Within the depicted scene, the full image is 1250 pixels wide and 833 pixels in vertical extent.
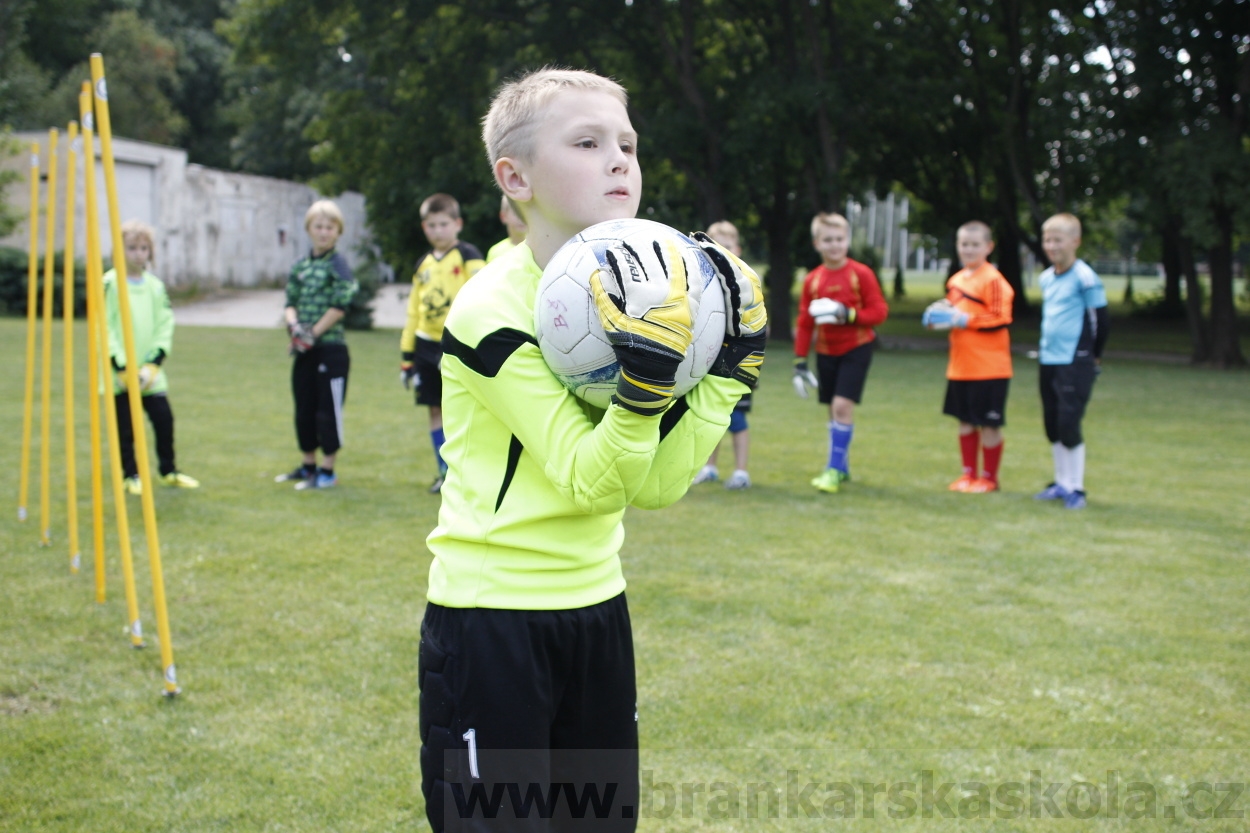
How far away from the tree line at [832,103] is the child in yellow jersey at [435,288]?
1439 centimetres

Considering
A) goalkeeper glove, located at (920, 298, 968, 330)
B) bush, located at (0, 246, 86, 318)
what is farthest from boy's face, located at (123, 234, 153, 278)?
bush, located at (0, 246, 86, 318)

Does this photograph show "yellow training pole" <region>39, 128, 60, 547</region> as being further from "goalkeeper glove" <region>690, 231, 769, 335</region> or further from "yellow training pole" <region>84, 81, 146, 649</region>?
"goalkeeper glove" <region>690, 231, 769, 335</region>

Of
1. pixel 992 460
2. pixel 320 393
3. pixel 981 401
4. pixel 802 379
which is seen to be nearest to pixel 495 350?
pixel 320 393

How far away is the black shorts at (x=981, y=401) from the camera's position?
28.6 ft

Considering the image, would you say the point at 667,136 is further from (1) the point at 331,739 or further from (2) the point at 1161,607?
(1) the point at 331,739

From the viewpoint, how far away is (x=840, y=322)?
335 inches

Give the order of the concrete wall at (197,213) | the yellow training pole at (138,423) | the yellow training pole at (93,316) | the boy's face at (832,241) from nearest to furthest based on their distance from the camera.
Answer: the yellow training pole at (138,423), the yellow training pole at (93,316), the boy's face at (832,241), the concrete wall at (197,213)

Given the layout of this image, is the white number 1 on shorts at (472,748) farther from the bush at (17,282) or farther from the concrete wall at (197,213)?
the concrete wall at (197,213)

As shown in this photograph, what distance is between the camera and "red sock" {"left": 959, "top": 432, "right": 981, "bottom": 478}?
29.7 ft

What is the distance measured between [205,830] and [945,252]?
119 feet

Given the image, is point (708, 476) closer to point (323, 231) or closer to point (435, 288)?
point (435, 288)

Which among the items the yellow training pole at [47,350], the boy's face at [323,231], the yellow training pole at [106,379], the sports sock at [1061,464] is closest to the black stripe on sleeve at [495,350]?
the yellow training pole at [106,379]

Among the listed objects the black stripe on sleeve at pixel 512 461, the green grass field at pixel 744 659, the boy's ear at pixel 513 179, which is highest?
the boy's ear at pixel 513 179

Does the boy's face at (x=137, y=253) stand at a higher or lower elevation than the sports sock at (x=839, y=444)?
higher
